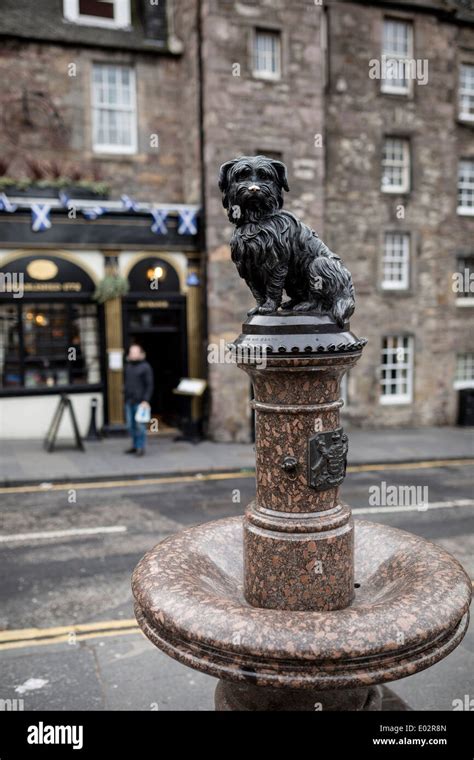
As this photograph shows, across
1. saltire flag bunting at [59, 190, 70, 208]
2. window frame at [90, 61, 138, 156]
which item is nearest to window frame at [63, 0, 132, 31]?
window frame at [90, 61, 138, 156]

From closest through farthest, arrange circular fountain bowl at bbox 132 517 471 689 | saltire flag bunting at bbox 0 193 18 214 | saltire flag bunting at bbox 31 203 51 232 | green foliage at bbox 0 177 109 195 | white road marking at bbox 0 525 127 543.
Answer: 1. circular fountain bowl at bbox 132 517 471 689
2. white road marking at bbox 0 525 127 543
3. saltire flag bunting at bbox 0 193 18 214
4. saltire flag bunting at bbox 31 203 51 232
5. green foliage at bbox 0 177 109 195

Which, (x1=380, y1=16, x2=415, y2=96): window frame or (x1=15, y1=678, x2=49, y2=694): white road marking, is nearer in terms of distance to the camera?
(x1=15, y1=678, x2=49, y2=694): white road marking

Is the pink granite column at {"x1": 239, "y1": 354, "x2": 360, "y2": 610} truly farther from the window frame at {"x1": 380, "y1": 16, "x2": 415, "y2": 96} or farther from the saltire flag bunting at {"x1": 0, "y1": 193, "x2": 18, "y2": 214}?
the window frame at {"x1": 380, "y1": 16, "x2": 415, "y2": 96}

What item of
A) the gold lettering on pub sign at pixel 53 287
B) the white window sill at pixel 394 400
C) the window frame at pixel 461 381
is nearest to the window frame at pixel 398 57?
the window frame at pixel 461 381

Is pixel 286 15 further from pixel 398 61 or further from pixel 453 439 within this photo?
pixel 453 439

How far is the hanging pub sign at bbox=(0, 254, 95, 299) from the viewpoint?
15.2 metres

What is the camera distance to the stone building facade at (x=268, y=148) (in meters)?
15.9

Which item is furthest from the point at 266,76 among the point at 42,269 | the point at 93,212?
the point at 42,269

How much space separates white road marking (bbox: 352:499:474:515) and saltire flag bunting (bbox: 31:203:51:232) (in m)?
9.75

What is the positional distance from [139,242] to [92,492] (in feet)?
22.8

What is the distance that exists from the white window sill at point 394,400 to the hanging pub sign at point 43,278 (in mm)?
8664

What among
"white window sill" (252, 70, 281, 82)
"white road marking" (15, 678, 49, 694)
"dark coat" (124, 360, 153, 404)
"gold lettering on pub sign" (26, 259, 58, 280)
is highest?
"white window sill" (252, 70, 281, 82)

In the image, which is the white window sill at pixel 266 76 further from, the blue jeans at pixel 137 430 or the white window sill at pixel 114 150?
the blue jeans at pixel 137 430
